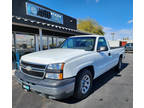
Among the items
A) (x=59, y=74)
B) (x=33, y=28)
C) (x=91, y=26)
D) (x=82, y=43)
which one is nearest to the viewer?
(x=59, y=74)

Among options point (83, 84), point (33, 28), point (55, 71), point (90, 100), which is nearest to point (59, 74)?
point (55, 71)

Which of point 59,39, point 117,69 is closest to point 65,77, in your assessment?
point 117,69

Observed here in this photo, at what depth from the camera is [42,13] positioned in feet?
32.2

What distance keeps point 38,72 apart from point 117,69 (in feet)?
15.1

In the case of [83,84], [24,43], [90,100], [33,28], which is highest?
[33,28]

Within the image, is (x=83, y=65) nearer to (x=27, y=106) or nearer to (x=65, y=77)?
(x=65, y=77)

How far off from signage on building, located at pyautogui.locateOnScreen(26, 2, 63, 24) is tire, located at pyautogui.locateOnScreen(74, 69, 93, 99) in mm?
8405

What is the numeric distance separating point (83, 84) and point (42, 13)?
30.4 feet

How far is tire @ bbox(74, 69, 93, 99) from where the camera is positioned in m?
2.44

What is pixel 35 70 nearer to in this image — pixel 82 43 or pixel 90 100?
pixel 90 100

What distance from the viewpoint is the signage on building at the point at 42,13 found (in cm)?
873

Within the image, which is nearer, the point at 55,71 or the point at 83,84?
the point at 55,71

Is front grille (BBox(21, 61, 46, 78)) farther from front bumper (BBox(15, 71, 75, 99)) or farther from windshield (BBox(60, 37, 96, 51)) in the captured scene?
windshield (BBox(60, 37, 96, 51))
